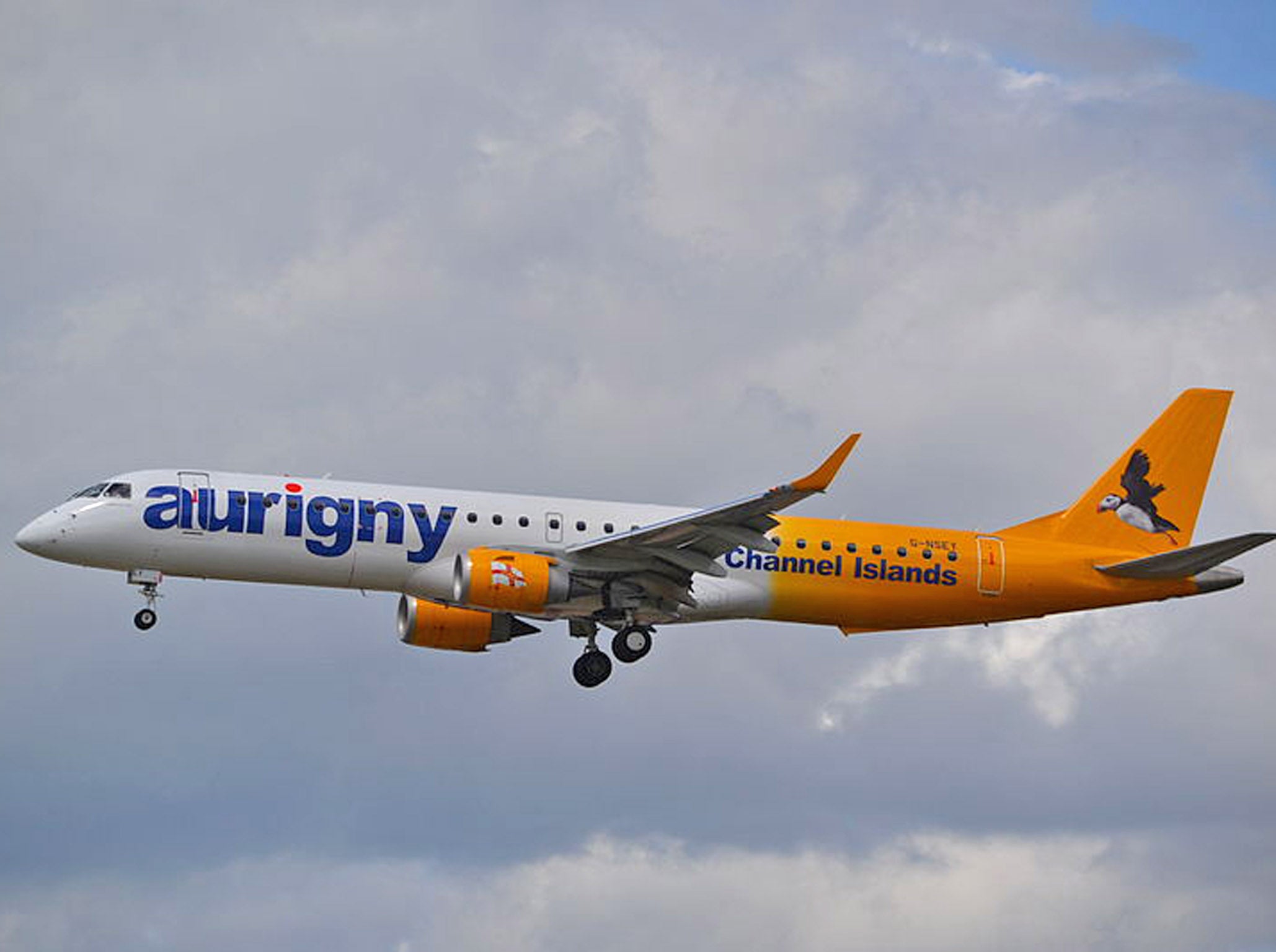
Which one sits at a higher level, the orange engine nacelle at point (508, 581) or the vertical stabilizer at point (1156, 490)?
the vertical stabilizer at point (1156, 490)

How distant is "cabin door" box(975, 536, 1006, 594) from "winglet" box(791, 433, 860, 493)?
11737 mm

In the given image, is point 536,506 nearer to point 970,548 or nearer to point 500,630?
point 500,630

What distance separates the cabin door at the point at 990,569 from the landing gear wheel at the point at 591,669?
395 inches

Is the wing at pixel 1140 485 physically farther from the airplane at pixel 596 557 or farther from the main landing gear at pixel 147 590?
the main landing gear at pixel 147 590

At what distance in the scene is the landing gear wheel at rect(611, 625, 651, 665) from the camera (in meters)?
61.3

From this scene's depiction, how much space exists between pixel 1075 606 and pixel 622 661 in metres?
12.5

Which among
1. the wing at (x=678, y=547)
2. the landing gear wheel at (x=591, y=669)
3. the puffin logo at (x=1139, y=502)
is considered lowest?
the landing gear wheel at (x=591, y=669)

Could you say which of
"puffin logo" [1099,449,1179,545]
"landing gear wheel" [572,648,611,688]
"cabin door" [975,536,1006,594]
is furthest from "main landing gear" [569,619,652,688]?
"puffin logo" [1099,449,1179,545]

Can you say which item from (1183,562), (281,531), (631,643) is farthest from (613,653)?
(1183,562)

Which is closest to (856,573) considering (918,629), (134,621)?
(918,629)

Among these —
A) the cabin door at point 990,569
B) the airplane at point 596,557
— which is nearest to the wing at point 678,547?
the airplane at point 596,557

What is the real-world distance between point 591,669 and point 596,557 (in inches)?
149

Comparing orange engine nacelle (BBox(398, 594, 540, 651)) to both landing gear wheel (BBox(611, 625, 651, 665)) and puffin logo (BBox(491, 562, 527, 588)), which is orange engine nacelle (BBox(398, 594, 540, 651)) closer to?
landing gear wheel (BBox(611, 625, 651, 665))

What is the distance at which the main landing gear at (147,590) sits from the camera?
193 feet
